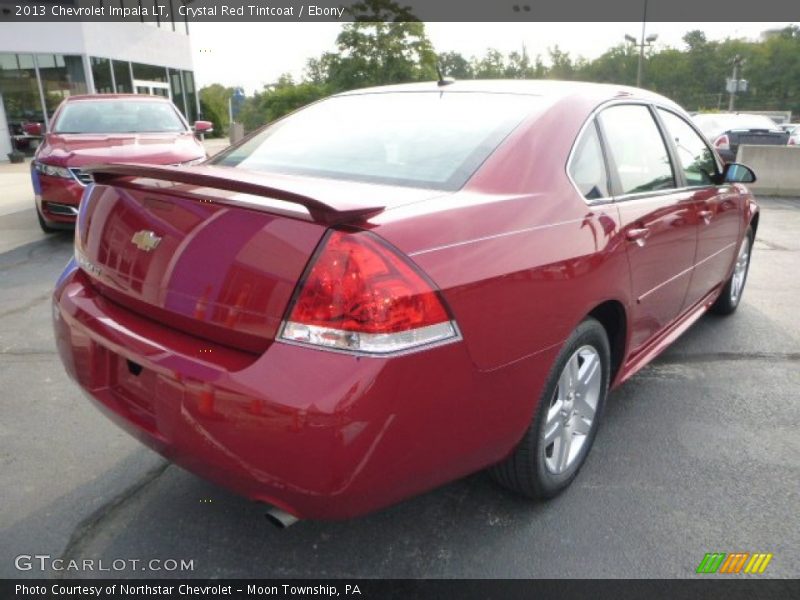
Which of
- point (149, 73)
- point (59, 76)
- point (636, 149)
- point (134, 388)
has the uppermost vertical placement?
point (149, 73)

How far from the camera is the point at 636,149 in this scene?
2951 mm

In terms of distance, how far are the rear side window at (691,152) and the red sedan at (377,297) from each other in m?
0.73

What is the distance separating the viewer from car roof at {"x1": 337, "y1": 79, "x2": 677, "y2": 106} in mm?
2695

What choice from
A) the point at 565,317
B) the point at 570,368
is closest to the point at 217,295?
the point at 565,317

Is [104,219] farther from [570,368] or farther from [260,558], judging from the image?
[570,368]

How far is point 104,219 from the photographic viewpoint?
2.22 metres

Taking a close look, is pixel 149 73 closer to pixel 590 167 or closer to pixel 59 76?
pixel 59 76

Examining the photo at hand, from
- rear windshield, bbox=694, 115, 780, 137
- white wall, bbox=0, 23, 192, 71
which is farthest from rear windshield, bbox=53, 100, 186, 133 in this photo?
white wall, bbox=0, 23, 192, 71

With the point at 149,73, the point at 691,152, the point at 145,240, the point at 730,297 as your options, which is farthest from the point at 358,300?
the point at 149,73

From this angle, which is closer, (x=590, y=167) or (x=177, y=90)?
(x=590, y=167)

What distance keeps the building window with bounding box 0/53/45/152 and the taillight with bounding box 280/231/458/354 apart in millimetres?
20396

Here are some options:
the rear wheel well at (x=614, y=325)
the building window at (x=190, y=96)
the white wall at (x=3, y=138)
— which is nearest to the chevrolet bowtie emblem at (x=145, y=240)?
the rear wheel well at (x=614, y=325)

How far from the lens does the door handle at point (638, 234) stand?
256 centimetres

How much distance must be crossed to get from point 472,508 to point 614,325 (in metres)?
0.98
